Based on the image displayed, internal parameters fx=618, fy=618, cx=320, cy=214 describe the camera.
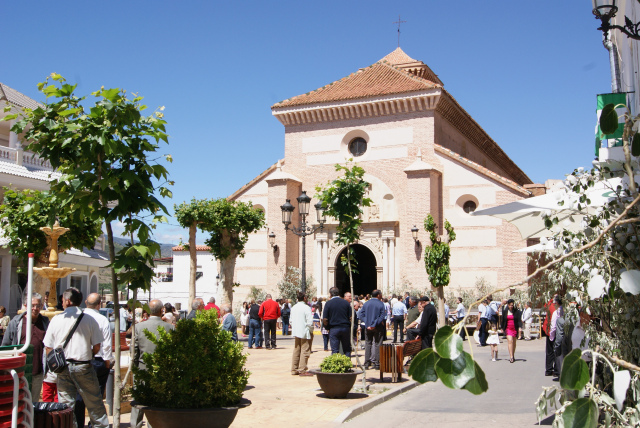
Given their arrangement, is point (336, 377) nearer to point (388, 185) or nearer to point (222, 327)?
point (222, 327)

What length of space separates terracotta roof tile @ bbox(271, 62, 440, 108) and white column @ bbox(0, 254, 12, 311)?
683 inches

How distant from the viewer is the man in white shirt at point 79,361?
687cm

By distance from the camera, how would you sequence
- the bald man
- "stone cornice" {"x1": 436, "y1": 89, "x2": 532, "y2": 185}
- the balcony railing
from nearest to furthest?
the bald man
the balcony railing
"stone cornice" {"x1": 436, "y1": 89, "x2": 532, "y2": 185}

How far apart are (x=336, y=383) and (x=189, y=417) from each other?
491 centimetres

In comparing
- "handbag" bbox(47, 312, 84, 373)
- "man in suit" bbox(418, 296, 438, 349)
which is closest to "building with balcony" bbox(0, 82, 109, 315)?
"man in suit" bbox(418, 296, 438, 349)

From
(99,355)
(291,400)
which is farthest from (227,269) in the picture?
(99,355)

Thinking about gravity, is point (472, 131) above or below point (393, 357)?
above

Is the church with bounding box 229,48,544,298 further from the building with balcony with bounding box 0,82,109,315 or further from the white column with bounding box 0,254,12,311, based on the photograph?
the white column with bounding box 0,254,12,311

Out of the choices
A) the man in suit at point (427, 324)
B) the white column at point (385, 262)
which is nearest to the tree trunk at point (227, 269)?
the white column at point (385, 262)

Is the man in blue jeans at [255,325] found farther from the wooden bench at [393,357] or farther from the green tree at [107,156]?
the green tree at [107,156]

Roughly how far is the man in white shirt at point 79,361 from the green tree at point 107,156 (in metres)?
1.40

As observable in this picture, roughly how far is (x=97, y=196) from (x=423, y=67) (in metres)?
39.4

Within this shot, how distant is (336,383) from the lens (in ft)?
34.6

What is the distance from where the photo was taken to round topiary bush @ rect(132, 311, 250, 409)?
20.3 feet
